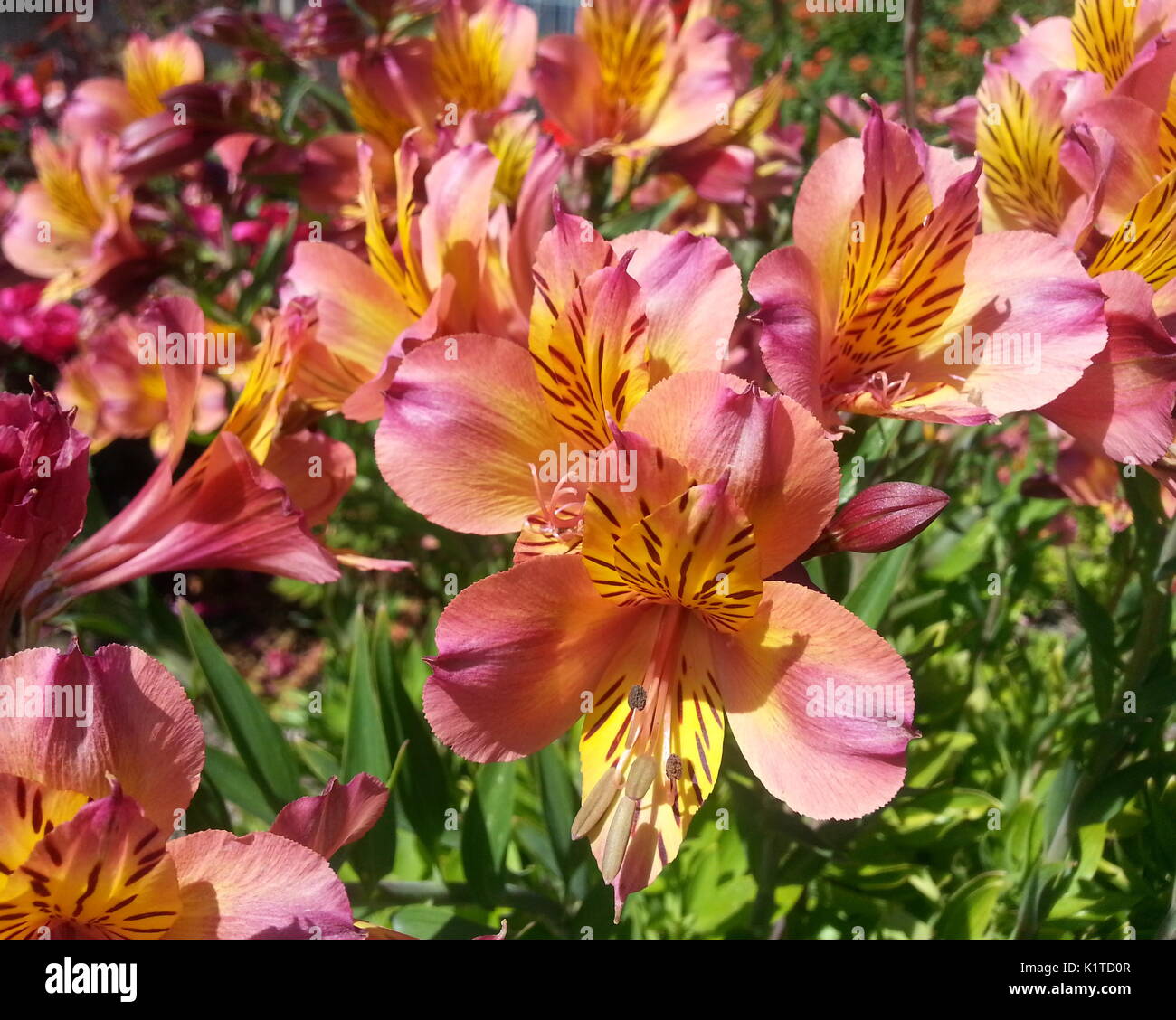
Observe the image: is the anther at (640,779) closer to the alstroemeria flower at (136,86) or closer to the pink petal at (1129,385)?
the pink petal at (1129,385)

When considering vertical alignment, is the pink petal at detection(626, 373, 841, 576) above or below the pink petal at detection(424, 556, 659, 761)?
above

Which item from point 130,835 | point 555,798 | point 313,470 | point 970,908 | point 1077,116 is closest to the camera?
point 130,835

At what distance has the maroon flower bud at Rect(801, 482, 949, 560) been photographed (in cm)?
60

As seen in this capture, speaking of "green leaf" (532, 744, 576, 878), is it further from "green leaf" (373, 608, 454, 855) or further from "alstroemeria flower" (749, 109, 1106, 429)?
"alstroemeria flower" (749, 109, 1106, 429)

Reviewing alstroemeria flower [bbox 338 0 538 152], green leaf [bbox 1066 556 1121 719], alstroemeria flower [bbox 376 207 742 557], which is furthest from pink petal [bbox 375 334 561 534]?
green leaf [bbox 1066 556 1121 719]

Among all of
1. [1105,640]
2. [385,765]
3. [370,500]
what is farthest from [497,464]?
[370,500]

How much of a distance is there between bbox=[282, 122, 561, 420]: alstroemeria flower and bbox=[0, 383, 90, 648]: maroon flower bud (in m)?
0.21

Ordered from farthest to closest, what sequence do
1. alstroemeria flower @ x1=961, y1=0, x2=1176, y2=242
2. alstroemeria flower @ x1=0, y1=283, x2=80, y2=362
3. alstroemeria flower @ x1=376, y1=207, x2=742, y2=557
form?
alstroemeria flower @ x1=0, y1=283, x2=80, y2=362 → alstroemeria flower @ x1=961, y1=0, x2=1176, y2=242 → alstroemeria flower @ x1=376, y1=207, x2=742, y2=557

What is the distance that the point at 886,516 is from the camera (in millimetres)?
608

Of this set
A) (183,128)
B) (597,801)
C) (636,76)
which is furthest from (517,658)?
(183,128)

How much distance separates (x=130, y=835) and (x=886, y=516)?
1.64 ft

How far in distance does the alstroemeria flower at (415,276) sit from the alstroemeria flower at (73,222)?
757 millimetres

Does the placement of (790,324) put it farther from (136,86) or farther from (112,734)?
(136,86)

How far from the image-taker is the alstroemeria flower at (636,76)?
115cm
